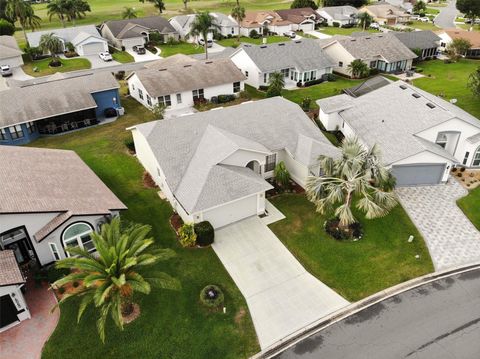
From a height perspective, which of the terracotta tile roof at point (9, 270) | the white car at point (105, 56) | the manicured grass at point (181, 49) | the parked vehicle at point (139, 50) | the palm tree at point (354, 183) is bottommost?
the manicured grass at point (181, 49)

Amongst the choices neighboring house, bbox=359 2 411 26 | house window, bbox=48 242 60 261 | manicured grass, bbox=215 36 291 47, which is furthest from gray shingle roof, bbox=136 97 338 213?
neighboring house, bbox=359 2 411 26

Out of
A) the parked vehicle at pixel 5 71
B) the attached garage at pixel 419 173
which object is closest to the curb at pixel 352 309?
the attached garage at pixel 419 173

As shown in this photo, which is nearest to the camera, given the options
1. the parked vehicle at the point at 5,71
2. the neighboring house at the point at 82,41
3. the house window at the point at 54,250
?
the house window at the point at 54,250

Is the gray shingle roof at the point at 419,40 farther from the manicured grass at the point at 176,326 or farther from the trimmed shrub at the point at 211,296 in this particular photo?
the trimmed shrub at the point at 211,296

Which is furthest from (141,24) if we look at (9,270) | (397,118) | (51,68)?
(9,270)

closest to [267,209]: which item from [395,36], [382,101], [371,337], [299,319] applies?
[299,319]

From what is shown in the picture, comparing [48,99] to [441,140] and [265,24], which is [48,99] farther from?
[265,24]
